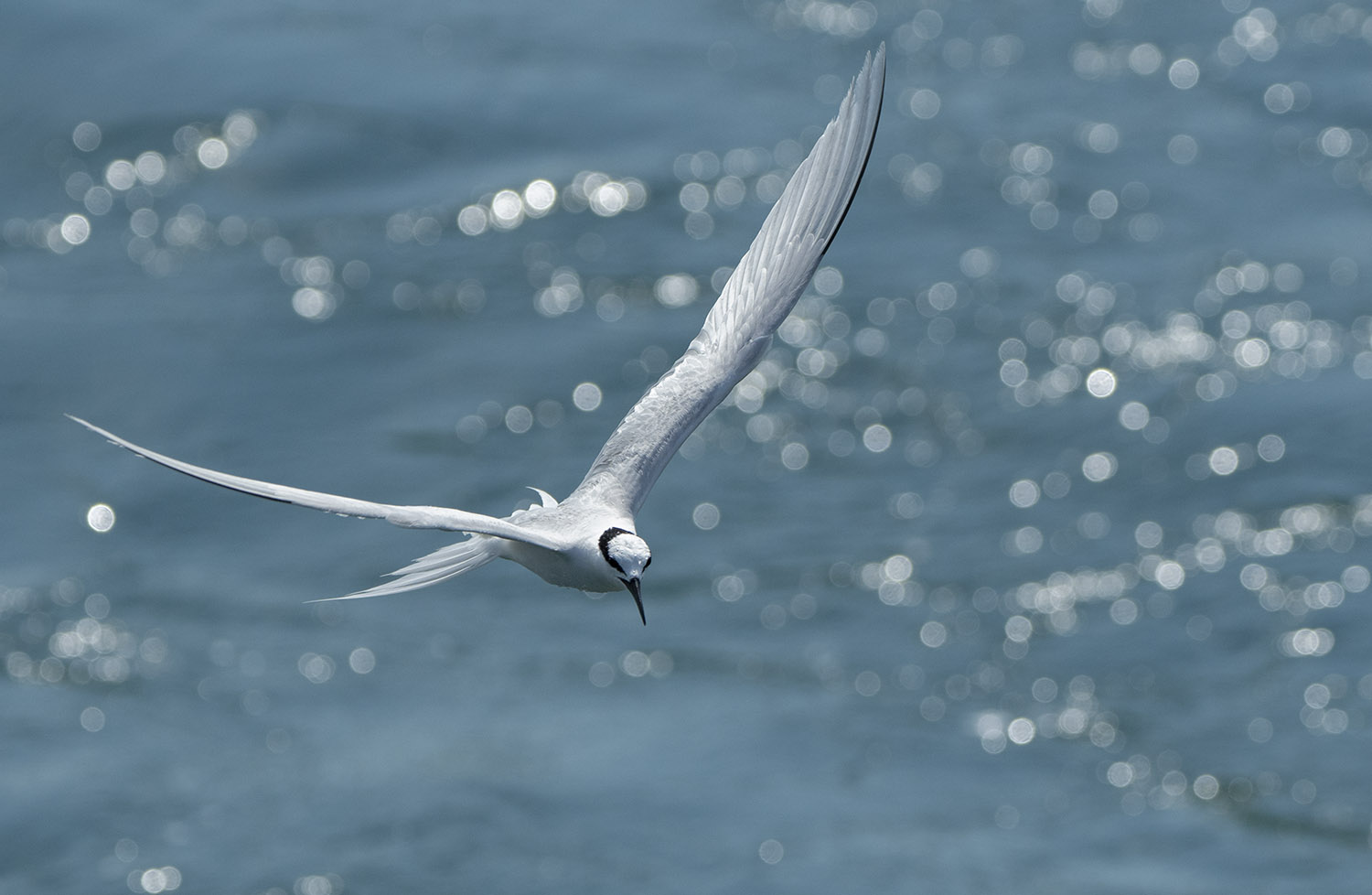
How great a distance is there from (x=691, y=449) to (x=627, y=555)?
3513cm

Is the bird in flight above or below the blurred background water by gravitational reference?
below

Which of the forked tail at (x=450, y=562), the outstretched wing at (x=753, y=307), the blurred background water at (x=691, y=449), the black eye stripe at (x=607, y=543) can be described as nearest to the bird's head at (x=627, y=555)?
the black eye stripe at (x=607, y=543)

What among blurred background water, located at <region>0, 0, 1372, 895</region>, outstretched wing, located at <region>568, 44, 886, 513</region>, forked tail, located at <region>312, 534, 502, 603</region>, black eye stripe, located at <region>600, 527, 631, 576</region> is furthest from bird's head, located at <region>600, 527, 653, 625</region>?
blurred background water, located at <region>0, 0, 1372, 895</region>

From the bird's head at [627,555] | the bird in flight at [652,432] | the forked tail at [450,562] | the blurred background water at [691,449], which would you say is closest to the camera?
the bird in flight at [652,432]

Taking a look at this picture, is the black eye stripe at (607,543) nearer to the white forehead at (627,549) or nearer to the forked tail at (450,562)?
the white forehead at (627,549)

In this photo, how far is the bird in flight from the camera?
26.9 feet

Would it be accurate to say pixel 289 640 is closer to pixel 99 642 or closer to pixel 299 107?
pixel 99 642

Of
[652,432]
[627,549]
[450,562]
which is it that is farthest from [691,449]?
[627,549]

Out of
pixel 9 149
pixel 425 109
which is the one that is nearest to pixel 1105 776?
pixel 425 109

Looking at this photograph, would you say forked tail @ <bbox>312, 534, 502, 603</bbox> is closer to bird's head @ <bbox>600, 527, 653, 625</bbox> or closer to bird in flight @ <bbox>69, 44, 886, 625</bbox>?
bird in flight @ <bbox>69, 44, 886, 625</bbox>

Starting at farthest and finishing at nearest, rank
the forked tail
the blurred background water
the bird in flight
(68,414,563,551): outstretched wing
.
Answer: the blurred background water
the forked tail
the bird in flight
(68,414,563,551): outstretched wing

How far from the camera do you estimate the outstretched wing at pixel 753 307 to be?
1026 centimetres

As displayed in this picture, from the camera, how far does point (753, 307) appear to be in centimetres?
1159

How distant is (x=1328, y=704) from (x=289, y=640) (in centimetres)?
2524
